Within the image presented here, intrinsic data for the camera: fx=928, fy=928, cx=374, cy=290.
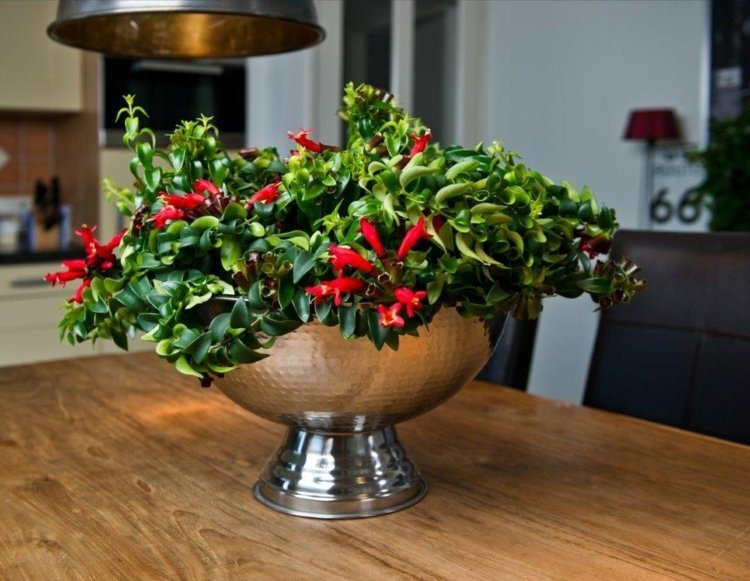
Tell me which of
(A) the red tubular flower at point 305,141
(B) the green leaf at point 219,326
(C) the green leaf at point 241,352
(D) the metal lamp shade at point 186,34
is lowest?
(C) the green leaf at point 241,352

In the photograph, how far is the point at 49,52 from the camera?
322 centimetres

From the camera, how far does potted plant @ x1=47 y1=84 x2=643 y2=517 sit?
30.0 inches

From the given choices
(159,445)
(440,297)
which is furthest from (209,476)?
(440,297)

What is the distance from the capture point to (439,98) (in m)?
3.98

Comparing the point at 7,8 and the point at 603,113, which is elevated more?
the point at 7,8

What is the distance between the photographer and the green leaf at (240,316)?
30.8 inches

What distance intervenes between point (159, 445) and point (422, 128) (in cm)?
51

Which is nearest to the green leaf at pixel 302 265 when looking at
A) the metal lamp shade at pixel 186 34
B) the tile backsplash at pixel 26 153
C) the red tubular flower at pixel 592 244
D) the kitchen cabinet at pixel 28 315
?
the red tubular flower at pixel 592 244

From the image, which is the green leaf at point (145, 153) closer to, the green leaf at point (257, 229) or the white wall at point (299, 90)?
the green leaf at point (257, 229)

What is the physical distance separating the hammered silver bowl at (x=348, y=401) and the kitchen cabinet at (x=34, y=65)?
254cm

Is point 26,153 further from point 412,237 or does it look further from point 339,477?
point 412,237

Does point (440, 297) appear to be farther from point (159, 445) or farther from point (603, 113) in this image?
point (603, 113)

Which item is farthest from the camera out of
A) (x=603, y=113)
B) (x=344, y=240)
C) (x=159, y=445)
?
(x=603, y=113)

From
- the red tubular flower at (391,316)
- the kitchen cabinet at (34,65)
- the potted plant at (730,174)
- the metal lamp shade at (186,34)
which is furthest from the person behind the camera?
the kitchen cabinet at (34,65)
